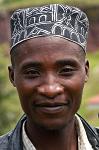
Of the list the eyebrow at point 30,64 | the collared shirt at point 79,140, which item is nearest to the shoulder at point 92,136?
the collared shirt at point 79,140

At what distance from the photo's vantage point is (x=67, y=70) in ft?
8.36

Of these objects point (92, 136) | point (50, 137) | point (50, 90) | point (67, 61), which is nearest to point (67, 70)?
point (67, 61)

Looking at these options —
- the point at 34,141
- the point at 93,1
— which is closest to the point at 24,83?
the point at 34,141

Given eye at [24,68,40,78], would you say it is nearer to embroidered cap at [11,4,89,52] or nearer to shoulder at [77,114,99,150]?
embroidered cap at [11,4,89,52]

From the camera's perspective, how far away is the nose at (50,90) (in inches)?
97.2

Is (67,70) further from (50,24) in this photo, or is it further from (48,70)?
(50,24)

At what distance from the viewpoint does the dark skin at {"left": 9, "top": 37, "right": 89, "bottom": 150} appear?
250cm

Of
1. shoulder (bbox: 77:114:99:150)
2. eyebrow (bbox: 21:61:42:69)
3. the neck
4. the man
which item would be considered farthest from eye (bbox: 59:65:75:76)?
shoulder (bbox: 77:114:99:150)

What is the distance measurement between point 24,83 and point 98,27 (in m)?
25.4

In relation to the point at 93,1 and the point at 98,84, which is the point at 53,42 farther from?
the point at 93,1

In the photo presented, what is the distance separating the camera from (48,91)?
247 centimetres

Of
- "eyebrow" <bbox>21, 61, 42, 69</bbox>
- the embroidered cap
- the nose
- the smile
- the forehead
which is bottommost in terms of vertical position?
the smile

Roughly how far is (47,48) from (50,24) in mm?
132

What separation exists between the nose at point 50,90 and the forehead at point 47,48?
131mm
